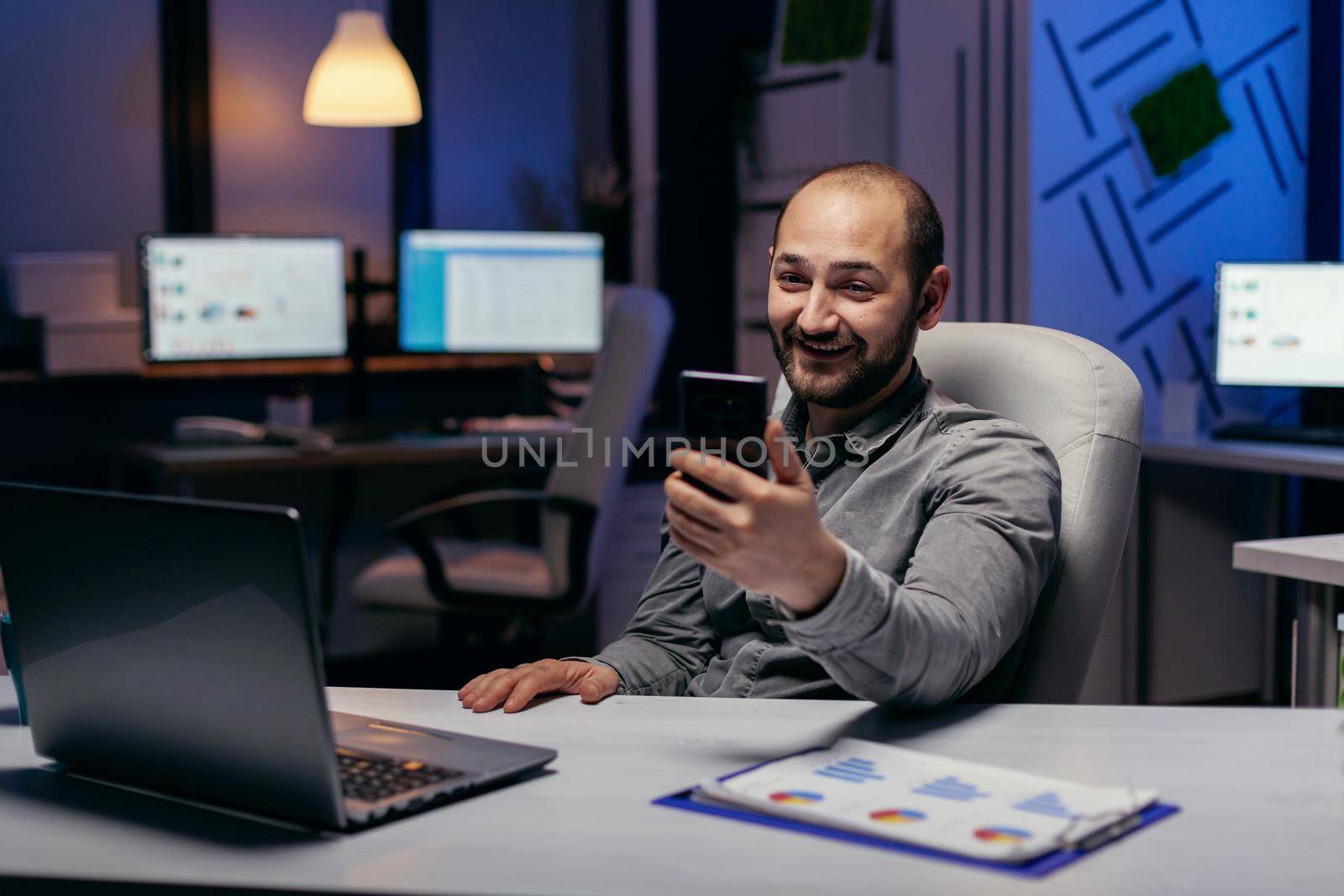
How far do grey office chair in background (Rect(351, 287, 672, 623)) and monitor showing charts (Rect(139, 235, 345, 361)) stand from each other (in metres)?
0.91

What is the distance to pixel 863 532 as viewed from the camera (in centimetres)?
160

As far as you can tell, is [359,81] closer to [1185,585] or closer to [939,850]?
[1185,585]

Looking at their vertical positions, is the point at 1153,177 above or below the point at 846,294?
above

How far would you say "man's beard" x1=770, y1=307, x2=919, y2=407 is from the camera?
1.66 m

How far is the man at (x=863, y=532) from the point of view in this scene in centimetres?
122

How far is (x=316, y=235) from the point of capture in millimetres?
4203

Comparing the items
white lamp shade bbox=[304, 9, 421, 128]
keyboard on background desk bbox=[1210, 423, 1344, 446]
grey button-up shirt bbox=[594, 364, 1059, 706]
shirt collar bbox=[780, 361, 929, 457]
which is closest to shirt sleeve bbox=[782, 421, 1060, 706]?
grey button-up shirt bbox=[594, 364, 1059, 706]

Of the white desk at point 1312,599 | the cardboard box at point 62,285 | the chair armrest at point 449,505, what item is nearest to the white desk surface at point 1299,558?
the white desk at point 1312,599

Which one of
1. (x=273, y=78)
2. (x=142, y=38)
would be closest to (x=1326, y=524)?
(x=273, y=78)

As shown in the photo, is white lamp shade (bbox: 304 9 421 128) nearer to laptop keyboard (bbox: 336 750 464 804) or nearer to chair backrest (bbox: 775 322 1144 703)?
chair backrest (bbox: 775 322 1144 703)

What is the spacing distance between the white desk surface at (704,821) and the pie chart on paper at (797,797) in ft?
0.11

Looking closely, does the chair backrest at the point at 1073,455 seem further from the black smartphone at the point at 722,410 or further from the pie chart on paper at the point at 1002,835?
the pie chart on paper at the point at 1002,835

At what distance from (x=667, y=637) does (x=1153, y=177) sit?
262 cm

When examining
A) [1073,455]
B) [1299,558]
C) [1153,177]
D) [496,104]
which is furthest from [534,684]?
[496,104]
